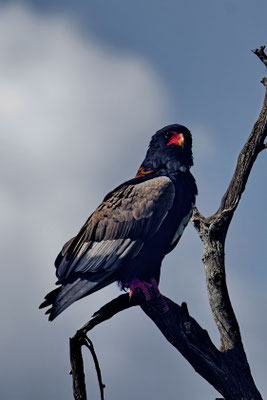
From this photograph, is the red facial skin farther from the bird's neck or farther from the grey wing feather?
the grey wing feather

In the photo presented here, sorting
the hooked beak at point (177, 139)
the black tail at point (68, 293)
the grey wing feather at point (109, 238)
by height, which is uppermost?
the hooked beak at point (177, 139)

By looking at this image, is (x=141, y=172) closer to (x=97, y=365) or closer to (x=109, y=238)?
(x=109, y=238)

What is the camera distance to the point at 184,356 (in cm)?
796

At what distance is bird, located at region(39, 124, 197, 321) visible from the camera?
8.11 m

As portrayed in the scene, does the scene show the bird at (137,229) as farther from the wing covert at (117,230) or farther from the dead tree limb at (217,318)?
the dead tree limb at (217,318)

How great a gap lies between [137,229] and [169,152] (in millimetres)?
1106

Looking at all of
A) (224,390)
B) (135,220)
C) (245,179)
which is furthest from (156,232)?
(224,390)

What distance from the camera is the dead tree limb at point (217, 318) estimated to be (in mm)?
7828

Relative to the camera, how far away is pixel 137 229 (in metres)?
8.54

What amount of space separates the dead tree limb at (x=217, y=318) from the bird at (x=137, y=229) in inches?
12.1

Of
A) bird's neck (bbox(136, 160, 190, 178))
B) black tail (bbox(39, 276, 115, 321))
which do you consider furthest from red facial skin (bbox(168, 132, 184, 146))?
Answer: black tail (bbox(39, 276, 115, 321))

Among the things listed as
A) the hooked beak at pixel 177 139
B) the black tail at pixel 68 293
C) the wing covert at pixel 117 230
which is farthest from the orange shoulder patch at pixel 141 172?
the black tail at pixel 68 293

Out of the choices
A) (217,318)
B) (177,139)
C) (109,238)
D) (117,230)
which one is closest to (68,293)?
(109,238)

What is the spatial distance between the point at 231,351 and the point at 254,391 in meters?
0.51
